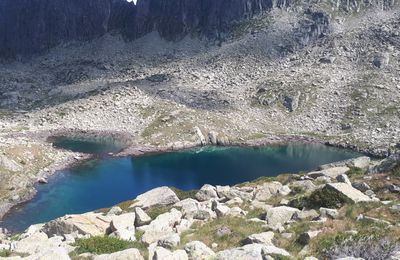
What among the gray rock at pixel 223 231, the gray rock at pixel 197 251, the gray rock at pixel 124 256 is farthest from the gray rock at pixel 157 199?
the gray rock at pixel 124 256

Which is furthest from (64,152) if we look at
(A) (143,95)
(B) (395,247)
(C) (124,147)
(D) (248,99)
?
(B) (395,247)

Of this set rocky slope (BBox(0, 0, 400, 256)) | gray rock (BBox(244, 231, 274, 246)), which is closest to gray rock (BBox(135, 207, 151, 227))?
gray rock (BBox(244, 231, 274, 246))

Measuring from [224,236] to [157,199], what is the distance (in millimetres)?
16801

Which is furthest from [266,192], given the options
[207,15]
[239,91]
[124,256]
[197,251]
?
[207,15]

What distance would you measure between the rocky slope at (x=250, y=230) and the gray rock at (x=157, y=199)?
3.15 metres

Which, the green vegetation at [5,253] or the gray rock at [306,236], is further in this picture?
the green vegetation at [5,253]

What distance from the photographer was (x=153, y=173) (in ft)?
334

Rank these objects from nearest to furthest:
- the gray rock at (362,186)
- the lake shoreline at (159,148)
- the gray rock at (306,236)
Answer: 1. the gray rock at (306,236)
2. the gray rock at (362,186)
3. the lake shoreline at (159,148)

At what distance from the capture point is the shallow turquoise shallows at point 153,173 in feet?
259

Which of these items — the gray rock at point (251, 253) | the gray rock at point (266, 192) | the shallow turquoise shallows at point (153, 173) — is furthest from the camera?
the shallow turquoise shallows at point (153, 173)

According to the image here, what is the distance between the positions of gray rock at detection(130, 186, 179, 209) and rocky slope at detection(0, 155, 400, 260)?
10.3 feet

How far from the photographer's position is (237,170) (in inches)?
4006

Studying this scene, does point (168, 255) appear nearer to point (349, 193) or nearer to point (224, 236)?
point (224, 236)

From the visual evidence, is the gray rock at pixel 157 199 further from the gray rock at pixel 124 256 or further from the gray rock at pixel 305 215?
the gray rock at pixel 124 256
